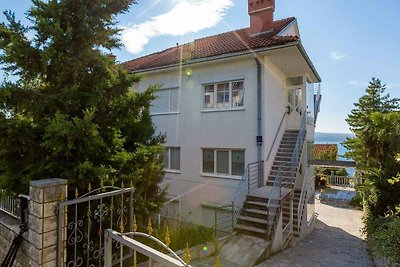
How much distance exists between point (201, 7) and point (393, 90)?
3125 cm

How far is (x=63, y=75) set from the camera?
246 inches

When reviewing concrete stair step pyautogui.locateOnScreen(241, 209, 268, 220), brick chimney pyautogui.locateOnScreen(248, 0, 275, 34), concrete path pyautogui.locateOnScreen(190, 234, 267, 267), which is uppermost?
brick chimney pyautogui.locateOnScreen(248, 0, 275, 34)

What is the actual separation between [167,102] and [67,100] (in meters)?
8.40

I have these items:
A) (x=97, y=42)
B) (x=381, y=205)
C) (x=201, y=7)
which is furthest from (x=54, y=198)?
(x=381, y=205)

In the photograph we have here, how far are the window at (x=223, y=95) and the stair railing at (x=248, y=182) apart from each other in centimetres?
296

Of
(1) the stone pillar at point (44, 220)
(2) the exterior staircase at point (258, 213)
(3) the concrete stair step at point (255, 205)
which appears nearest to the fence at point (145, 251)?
(1) the stone pillar at point (44, 220)

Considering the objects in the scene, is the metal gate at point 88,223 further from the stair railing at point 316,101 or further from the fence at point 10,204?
the stair railing at point 316,101

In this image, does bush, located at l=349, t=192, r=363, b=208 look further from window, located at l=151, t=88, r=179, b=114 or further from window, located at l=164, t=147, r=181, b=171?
window, located at l=151, t=88, r=179, b=114

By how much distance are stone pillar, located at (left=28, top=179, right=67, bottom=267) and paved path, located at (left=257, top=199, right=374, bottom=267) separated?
6068 mm

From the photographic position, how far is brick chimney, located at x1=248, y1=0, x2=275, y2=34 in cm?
1323

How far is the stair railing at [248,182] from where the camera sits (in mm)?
10969

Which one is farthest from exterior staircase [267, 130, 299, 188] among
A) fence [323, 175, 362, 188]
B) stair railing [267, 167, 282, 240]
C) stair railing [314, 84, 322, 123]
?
fence [323, 175, 362, 188]

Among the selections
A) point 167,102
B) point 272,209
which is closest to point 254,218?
point 272,209

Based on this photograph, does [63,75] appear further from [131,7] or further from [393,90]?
[393,90]
